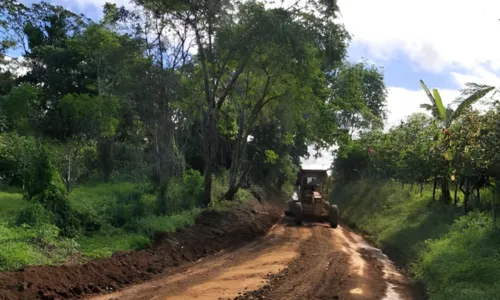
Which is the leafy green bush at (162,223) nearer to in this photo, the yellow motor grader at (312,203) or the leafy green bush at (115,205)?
the leafy green bush at (115,205)

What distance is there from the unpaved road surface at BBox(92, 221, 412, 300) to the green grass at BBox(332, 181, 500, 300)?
0.80 meters

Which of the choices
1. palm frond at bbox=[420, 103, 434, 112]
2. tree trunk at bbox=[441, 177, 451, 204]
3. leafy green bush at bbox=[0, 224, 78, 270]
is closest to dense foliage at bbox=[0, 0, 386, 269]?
leafy green bush at bbox=[0, 224, 78, 270]

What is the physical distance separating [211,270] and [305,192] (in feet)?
45.5

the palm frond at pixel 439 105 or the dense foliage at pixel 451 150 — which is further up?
the palm frond at pixel 439 105

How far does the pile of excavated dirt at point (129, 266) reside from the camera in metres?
8.79

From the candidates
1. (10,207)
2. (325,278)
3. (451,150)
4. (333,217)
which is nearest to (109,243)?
(10,207)

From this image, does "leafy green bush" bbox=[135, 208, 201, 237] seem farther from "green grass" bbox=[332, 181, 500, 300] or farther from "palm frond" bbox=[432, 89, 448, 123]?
"palm frond" bbox=[432, 89, 448, 123]

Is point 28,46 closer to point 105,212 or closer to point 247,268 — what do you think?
point 105,212

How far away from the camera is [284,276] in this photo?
11.5m

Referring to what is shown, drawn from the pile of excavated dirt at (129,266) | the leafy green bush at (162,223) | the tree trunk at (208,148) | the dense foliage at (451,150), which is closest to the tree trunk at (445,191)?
the dense foliage at (451,150)

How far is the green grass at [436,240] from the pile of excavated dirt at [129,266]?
6.17 meters

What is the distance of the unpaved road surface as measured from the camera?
973cm

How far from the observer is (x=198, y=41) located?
21.5 m

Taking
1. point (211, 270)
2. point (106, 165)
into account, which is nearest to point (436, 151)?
point (211, 270)
